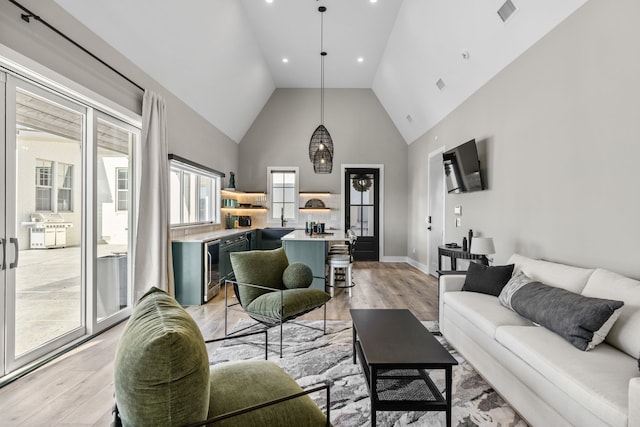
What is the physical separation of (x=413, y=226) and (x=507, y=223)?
12.8 feet

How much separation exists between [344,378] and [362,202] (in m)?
6.21

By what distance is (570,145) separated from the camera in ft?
9.40

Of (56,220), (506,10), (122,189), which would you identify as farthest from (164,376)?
(506,10)

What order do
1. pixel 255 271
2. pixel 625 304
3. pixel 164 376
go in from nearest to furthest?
pixel 164 376, pixel 625 304, pixel 255 271

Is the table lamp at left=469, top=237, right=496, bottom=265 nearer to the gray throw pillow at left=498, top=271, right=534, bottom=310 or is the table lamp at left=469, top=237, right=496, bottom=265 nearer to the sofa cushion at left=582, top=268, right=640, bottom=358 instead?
the gray throw pillow at left=498, top=271, right=534, bottom=310

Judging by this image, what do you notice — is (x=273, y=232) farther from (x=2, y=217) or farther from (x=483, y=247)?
(x=2, y=217)

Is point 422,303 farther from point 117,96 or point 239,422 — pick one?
point 117,96

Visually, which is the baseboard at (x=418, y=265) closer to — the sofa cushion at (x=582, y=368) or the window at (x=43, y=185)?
the sofa cushion at (x=582, y=368)

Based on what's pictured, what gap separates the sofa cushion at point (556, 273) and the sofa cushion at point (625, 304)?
0.14 meters

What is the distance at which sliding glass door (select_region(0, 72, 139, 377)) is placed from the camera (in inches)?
94.8

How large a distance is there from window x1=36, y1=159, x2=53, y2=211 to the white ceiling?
1274 mm

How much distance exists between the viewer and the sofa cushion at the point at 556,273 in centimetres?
238

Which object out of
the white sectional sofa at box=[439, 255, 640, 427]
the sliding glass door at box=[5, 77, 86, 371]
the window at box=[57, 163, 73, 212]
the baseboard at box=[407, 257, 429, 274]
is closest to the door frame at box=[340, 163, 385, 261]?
the baseboard at box=[407, 257, 429, 274]

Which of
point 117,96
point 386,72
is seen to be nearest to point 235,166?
point 386,72
